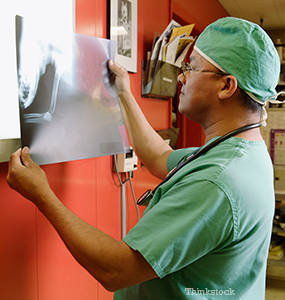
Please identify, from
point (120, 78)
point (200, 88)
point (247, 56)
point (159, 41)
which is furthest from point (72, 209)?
point (159, 41)

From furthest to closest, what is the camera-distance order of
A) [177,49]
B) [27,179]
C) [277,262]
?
[277,262] < [177,49] < [27,179]

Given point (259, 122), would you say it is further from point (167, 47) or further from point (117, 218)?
point (167, 47)

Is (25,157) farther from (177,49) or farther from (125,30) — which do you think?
(177,49)

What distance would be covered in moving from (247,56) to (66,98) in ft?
1.82

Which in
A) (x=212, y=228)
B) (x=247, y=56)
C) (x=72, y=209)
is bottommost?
(x=72, y=209)

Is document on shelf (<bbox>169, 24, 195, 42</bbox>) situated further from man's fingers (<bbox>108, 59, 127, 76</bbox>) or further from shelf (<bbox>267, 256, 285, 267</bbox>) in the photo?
shelf (<bbox>267, 256, 285, 267</bbox>)

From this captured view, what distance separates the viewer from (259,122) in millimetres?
866

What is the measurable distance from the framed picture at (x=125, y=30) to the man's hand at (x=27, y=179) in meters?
0.76

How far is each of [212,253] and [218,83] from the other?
46 centimetres

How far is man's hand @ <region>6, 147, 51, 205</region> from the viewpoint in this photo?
29.7 inches

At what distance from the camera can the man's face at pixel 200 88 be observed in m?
0.86

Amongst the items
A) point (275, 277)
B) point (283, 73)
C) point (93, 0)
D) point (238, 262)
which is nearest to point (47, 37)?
point (93, 0)

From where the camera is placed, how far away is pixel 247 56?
2.62 feet

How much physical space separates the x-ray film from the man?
10cm
